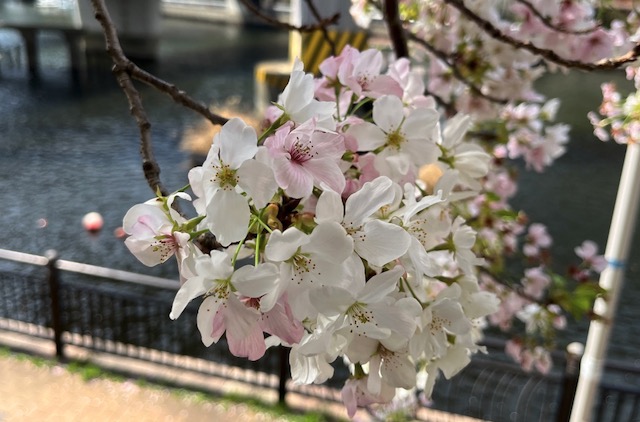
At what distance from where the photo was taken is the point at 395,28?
49.1 inches

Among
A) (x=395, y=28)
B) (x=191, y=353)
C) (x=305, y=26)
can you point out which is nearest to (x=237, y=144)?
(x=305, y=26)

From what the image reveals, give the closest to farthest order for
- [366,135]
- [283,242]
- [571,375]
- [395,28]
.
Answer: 1. [283,242]
2. [366,135]
3. [395,28]
4. [571,375]

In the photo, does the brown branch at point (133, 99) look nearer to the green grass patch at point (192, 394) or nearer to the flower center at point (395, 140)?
the flower center at point (395, 140)

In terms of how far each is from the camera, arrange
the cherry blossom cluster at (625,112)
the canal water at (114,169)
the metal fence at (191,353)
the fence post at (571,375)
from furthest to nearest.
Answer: the canal water at (114,169), the metal fence at (191,353), the fence post at (571,375), the cherry blossom cluster at (625,112)

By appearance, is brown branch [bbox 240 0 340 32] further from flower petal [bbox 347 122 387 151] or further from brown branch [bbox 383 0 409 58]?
flower petal [bbox 347 122 387 151]

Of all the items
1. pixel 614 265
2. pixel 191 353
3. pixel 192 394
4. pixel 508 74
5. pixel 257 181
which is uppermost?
pixel 508 74

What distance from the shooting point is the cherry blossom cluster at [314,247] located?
1.55ft

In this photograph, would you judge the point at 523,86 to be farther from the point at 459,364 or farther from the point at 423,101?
the point at 459,364

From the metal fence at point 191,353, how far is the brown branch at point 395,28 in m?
1.91

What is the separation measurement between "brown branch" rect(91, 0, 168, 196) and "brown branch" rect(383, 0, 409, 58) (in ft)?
2.02

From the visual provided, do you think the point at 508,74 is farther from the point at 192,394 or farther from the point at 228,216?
the point at 192,394

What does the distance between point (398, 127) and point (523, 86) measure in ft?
3.84

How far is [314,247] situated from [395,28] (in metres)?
0.89

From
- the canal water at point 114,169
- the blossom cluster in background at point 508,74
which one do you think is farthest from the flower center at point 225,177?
the canal water at point 114,169
